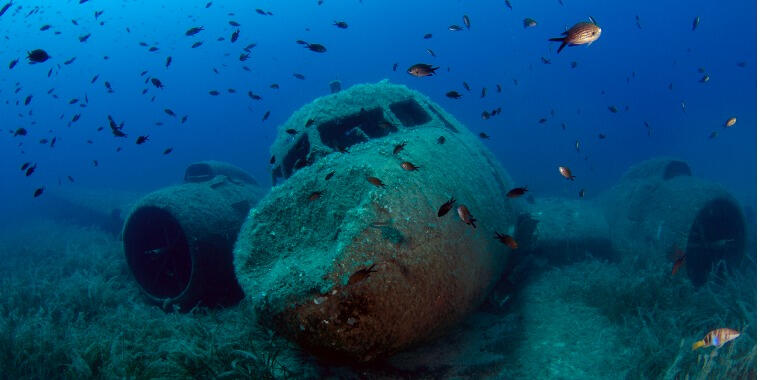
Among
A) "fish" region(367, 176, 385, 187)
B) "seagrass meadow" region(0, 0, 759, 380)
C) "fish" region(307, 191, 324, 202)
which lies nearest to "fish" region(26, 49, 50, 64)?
"seagrass meadow" region(0, 0, 759, 380)

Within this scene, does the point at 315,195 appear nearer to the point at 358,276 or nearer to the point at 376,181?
the point at 376,181

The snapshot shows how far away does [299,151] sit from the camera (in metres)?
6.23

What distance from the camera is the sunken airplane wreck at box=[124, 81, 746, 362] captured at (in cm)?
319

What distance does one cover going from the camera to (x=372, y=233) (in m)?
3.39

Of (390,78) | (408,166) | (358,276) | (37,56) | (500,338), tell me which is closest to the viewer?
(358,276)

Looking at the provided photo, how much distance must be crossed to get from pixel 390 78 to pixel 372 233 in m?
140

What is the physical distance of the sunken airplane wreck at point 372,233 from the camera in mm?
3186

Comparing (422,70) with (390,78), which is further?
(390,78)

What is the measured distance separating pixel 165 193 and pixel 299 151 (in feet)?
9.78

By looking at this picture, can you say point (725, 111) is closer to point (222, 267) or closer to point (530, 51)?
point (530, 51)

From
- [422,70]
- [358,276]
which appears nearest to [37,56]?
[422,70]

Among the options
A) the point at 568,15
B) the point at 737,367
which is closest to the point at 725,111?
the point at 568,15

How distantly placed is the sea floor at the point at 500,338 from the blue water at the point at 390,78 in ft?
133

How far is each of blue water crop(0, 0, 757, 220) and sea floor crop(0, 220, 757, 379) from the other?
40527 mm
